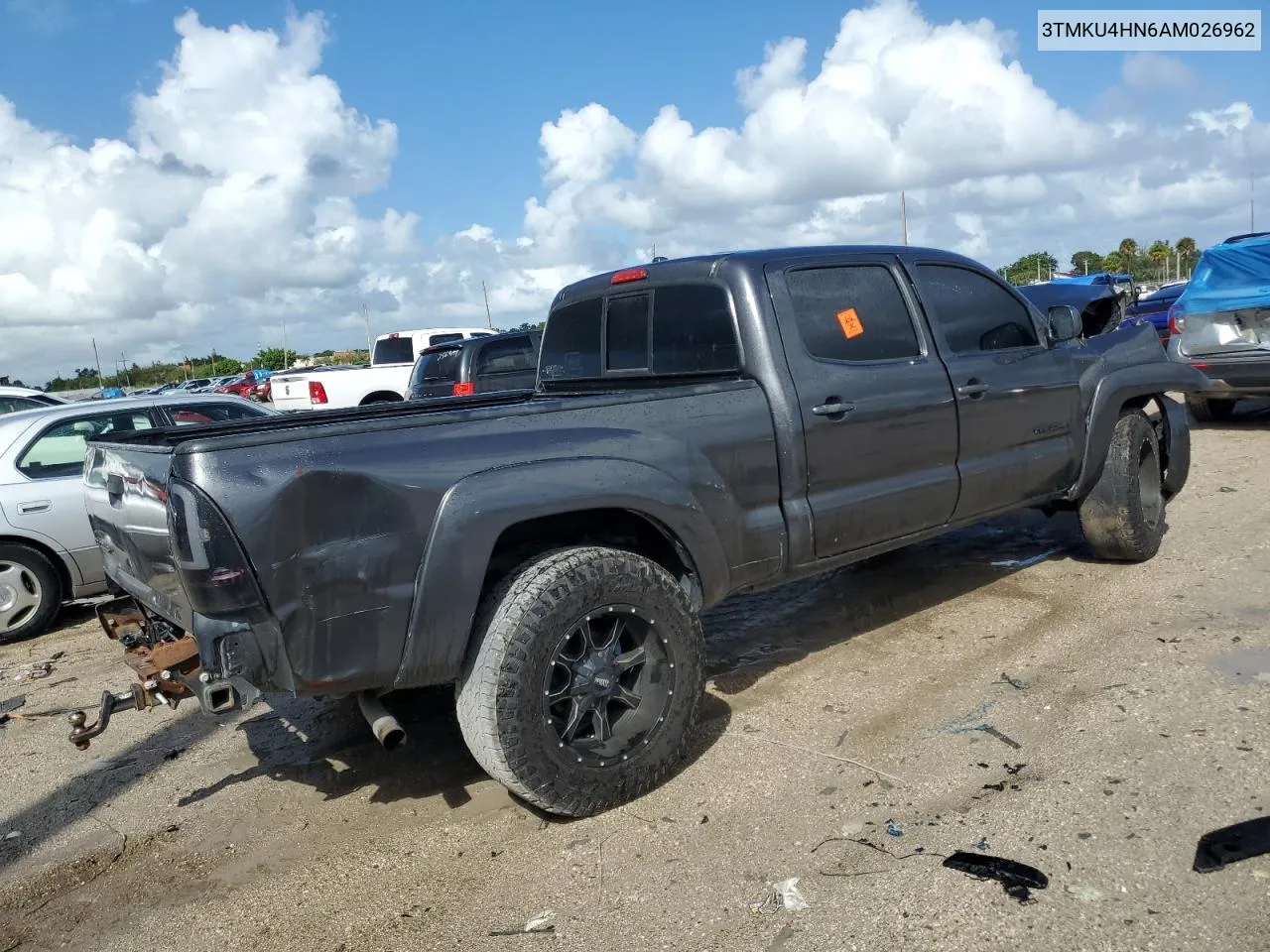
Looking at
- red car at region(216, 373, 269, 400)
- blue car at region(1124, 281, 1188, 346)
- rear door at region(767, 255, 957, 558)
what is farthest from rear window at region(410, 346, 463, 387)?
red car at region(216, 373, 269, 400)

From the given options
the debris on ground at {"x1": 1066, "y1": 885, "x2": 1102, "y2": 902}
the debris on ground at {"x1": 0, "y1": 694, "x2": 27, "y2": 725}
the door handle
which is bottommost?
the debris on ground at {"x1": 1066, "y1": 885, "x2": 1102, "y2": 902}

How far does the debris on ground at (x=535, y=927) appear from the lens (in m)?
2.69

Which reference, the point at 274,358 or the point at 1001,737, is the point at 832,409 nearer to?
the point at 1001,737

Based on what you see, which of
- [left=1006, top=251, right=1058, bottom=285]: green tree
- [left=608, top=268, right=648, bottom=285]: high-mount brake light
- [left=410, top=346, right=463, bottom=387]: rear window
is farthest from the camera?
[left=1006, top=251, right=1058, bottom=285]: green tree

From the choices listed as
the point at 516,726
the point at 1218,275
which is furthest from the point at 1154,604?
the point at 1218,275

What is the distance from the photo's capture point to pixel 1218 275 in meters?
9.90

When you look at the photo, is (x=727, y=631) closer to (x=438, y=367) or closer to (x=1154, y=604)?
(x=1154, y=604)

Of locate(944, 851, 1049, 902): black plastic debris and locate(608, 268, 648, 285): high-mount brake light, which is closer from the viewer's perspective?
locate(944, 851, 1049, 902): black plastic debris

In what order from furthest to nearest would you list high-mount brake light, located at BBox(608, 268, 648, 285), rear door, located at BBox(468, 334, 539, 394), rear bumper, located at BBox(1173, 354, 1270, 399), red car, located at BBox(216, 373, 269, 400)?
red car, located at BBox(216, 373, 269, 400), rear door, located at BBox(468, 334, 539, 394), rear bumper, located at BBox(1173, 354, 1270, 399), high-mount brake light, located at BBox(608, 268, 648, 285)

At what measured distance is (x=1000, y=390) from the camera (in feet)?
15.2

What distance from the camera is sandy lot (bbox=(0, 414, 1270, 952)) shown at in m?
2.65

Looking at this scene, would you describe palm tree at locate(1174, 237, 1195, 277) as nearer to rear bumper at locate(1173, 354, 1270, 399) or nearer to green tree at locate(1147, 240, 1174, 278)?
green tree at locate(1147, 240, 1174, 278)

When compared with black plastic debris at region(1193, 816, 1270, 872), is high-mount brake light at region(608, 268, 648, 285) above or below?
above

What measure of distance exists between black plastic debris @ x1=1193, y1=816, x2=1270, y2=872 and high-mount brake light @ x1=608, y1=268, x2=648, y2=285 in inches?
120
